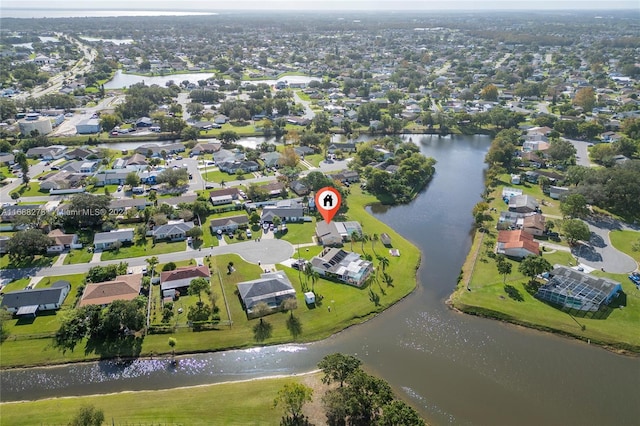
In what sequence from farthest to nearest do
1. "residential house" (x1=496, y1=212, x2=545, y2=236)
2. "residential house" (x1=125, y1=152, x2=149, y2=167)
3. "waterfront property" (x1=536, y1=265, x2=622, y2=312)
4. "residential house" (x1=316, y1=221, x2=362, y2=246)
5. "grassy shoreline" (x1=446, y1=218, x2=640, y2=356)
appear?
"residential house" (x1=125, y1=152, x2=149, y2=167)
"residential house" (x1=496, y1=212, x2=545, y2=236)
"residential house" (x1=316, y1=221, x2=362, y2=246)
"waterfront property" (x1=536, y1=265, x2=622, y2=312)
"grassy shoreline" (x1=446, y1=218, x2=640, y2=356)

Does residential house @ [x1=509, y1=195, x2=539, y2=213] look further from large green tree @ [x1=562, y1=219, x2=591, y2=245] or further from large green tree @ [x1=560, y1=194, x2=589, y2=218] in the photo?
large green tree @ [x1=562, y1=219, x2=591, y2=245]

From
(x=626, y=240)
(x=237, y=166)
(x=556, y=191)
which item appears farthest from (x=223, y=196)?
(x=626, y=240)

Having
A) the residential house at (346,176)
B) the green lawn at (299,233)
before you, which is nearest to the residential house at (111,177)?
the green lawn at (299,233)

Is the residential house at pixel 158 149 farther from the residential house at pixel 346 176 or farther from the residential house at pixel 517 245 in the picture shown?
the residential house at pixel 517 245

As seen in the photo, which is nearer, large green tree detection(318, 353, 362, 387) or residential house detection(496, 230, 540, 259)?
large green tree detection(318, 353, 362, 387)

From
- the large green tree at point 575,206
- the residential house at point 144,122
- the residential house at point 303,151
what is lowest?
the residential house at point 144,122

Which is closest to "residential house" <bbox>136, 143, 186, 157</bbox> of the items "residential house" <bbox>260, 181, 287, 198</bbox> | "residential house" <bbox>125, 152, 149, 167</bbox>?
"residential house" <bbox>125, 152, 149, 167</bbox>

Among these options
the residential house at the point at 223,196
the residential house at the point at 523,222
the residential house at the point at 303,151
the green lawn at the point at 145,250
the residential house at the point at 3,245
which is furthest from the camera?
the residential house at the point at 303,151
